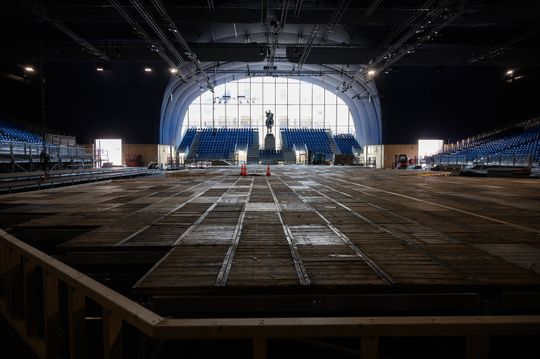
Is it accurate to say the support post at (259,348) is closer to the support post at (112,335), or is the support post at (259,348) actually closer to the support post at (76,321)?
the support post at (112,335)

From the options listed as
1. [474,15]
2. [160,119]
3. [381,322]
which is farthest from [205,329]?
[160,119]

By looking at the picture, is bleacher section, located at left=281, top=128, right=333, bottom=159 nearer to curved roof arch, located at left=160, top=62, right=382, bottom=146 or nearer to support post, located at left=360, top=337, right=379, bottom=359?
curved roof arch, located at left=160, top=62, right=382, bottom=146

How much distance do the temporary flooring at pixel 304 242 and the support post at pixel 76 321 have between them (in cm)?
52

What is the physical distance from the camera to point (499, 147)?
2973 cm

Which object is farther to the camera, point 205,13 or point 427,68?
point 427,68

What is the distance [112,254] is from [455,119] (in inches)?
1515

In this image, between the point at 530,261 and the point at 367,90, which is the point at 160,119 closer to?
the point at 367,90

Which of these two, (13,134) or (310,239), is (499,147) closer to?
(310,239)

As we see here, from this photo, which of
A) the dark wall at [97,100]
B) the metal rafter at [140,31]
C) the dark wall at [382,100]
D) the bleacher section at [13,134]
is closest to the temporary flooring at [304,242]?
the metal rafter at [140,31]

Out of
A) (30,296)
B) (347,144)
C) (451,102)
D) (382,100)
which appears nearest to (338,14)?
(382,100)

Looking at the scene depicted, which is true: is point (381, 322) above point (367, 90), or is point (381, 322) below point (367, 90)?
below

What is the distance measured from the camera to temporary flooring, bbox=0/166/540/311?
2.96m

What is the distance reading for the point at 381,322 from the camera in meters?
1.80

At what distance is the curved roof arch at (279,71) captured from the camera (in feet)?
114
